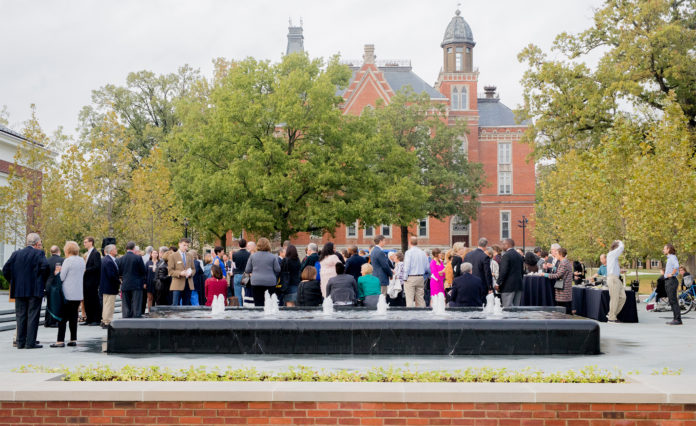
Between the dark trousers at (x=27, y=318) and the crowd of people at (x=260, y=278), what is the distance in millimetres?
17

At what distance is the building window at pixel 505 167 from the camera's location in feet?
224

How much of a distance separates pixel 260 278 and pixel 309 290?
1288 mm

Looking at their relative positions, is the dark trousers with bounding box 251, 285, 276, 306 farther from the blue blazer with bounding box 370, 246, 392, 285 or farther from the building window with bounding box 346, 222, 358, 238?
the building window with bounding box 346, 222, 358, 238

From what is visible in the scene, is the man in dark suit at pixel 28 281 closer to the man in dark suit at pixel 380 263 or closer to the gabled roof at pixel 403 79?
the man in dark suit at pixel 380 263

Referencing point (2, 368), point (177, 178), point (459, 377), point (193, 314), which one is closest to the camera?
point (459, 377)

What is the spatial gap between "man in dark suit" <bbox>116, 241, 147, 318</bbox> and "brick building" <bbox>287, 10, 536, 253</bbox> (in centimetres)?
4738

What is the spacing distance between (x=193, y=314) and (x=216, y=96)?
28376 millimetres

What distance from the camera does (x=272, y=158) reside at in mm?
39375

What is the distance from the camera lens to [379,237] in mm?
17172

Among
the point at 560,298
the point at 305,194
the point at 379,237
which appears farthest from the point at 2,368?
the point at 305,194

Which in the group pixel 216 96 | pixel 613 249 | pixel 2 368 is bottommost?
pixel 2 368

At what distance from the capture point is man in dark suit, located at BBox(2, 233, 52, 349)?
13.0 metres

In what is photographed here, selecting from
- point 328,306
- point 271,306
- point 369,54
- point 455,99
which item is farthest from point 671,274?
point 455,99

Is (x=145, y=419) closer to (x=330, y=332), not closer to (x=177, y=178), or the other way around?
(x=330, y=332)
